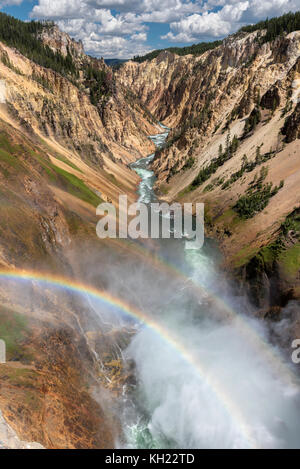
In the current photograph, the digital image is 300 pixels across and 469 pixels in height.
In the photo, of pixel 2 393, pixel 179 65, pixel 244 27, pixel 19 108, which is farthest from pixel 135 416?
pixel 179 65

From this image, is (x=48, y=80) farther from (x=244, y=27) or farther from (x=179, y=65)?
(x=179, y=65)
